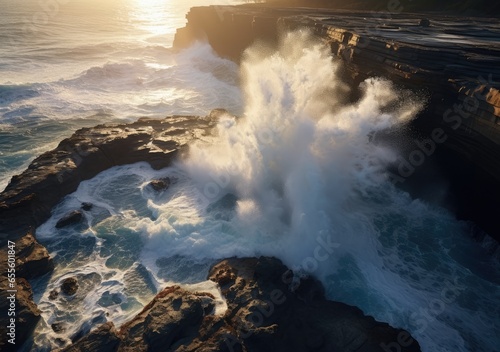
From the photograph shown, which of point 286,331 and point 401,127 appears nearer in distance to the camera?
point 286,331

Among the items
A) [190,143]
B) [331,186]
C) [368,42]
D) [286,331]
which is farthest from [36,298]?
[368,42]

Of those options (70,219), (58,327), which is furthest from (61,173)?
(58,327)

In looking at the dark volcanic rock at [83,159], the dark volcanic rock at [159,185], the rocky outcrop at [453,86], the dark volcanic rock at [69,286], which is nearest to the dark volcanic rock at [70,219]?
the dark volcanic rock at [83,159]

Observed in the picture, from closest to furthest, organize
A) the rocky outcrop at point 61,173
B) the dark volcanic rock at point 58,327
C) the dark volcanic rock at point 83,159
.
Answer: the dark volcanic rock at point 58,327 < the rocky outcrop at point 61,173 < the dark volcanic rock at point 83,159

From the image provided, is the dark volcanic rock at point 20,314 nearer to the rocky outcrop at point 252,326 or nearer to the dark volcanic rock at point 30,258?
the dark volcanic rock at point 30,258

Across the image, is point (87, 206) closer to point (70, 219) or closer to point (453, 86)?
point (70, 219)

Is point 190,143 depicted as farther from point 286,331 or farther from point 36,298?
point 286,331

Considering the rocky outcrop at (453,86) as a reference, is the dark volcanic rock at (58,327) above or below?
below
